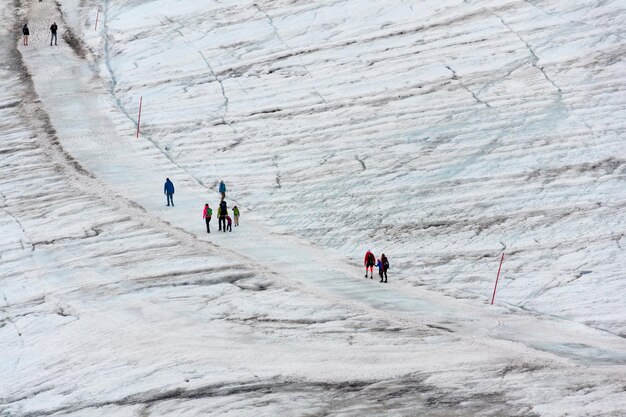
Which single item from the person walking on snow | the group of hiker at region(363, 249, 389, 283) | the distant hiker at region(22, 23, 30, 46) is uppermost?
the distant hiker at region(22, 23, 30, 46)

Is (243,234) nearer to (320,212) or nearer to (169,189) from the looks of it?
(320,212)

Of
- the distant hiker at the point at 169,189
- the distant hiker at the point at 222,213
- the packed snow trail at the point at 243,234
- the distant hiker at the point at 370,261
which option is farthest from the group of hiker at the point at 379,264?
the distant hiker at the point at 169,189

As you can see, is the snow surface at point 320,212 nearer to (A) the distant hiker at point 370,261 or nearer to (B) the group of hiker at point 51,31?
(A) the distant hiker at point 370,261

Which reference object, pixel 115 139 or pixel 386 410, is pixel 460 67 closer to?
pixel 115 139

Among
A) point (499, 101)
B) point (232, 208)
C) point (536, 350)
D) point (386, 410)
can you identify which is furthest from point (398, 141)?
point (386, 410)

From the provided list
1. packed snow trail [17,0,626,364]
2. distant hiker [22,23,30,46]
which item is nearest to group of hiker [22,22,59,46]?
distant hiker [22,23,30,46]

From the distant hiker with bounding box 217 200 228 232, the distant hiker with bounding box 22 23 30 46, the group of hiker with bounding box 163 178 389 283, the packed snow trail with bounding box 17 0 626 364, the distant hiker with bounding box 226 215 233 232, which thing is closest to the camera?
the packed snow trail with bounding box 17 0 626 364

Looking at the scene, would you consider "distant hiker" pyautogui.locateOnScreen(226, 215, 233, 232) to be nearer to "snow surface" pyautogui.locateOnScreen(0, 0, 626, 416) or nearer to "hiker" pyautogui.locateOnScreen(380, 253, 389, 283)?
"snow surface" pyautogui.locateOnScreen(0, 0, 626, 416)
